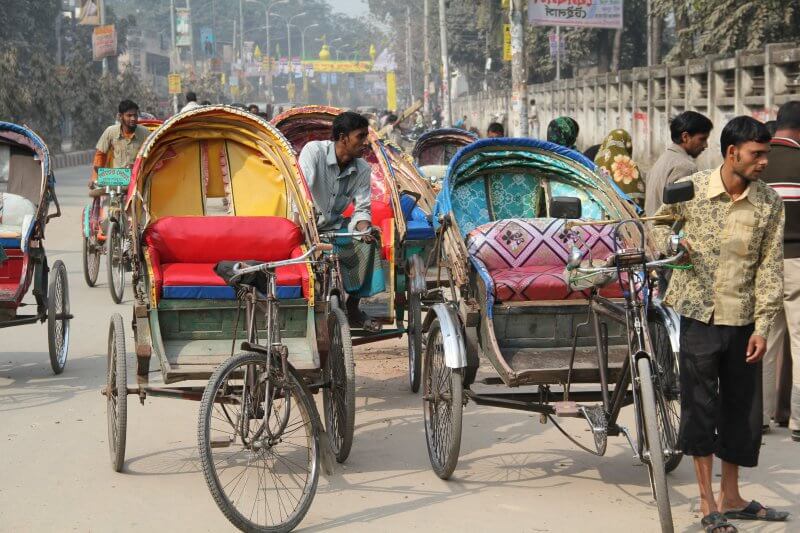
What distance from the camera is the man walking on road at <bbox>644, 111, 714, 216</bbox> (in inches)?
299

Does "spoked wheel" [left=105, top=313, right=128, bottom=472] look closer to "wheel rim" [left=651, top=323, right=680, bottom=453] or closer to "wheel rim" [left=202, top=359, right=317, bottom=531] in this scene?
"wheel rim" [left=202, top=359, right=317, bottom=531]

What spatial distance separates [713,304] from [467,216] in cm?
283

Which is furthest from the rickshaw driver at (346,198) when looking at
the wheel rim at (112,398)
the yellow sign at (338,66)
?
the yellow sign at (338,66)

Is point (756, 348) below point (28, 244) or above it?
below

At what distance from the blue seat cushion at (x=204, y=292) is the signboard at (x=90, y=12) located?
42475 millimetres

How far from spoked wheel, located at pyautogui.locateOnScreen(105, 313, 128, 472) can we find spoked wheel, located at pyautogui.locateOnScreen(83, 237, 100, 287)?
6.73m

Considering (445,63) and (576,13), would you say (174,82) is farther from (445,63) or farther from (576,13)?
(576,13)

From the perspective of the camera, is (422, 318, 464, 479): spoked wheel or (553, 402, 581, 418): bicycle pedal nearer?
(553, 402, 581, 418): bicycle pedal

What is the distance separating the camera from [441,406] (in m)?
6.37

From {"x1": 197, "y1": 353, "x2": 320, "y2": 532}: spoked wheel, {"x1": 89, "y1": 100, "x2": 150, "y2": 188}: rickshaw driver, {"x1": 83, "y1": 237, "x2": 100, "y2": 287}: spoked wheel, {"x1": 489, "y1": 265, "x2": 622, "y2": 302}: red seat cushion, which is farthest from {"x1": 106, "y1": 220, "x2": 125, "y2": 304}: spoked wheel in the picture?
{"x1": 197, "y1": 353, "x2": 320, "y2": 532}: spoked wheel

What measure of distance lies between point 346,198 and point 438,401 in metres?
2.09

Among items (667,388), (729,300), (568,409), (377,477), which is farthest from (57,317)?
(729,300)

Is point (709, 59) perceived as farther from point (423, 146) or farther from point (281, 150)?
point (281, 150)

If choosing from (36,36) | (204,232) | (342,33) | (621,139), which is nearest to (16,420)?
(204,232)
